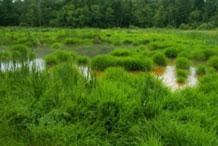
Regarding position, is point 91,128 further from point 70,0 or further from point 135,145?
point 70,0

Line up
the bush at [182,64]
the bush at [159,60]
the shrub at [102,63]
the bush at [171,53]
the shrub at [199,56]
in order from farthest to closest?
1. the bush at [171,53]
2. the shrub at [199,56]
3. the bush at [159,60]
4. the bush at [182,64]
5. the shrub at [102,63]

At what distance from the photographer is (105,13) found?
142ft

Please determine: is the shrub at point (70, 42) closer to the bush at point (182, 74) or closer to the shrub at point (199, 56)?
the shrub at point (199, 56)

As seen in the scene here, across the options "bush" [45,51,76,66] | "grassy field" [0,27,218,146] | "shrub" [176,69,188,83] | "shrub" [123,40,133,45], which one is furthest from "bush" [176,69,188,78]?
"shrub" [123,40,133,45]

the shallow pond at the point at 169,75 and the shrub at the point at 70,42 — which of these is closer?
the shallow pond at the point at 169,75

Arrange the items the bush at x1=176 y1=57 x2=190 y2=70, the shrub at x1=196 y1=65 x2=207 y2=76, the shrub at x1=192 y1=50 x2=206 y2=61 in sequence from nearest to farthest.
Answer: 1. the shrub at x1=196 y1=65 x2=207 y2=76
2. the bush at x1=176 y1=57 x2=190 y2=70
3. the shrub at x1=192 y1=50 x2=206 y2=61

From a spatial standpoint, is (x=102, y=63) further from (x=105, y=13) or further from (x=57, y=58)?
(x=105, y=13)

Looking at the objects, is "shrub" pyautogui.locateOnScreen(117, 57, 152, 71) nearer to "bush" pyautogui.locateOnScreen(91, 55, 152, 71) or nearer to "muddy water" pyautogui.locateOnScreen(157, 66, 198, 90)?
"bush" pyautogui.locateOnScreen(91, 55, 152, 71)

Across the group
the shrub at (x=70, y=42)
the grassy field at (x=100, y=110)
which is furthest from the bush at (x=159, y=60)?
the shrub at (x=70, y=42)

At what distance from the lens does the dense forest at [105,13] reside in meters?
41.9

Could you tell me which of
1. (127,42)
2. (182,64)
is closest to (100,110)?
(182,64)

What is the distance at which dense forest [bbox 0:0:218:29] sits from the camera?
41.9 metres

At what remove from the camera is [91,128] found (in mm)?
4793

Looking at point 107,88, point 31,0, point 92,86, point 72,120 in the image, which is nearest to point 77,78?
point 92,86
